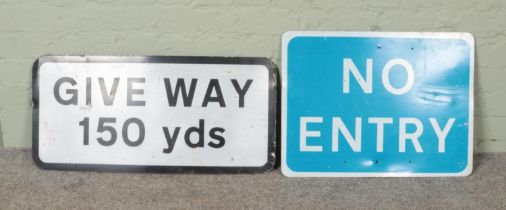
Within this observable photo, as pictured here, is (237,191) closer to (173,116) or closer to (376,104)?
(173,116)

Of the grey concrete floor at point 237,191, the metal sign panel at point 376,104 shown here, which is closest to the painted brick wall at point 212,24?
the metal sign panel at point 376,104

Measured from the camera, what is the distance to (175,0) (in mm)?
2162

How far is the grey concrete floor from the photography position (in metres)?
1.78

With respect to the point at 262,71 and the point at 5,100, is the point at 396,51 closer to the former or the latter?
the point at 262,71

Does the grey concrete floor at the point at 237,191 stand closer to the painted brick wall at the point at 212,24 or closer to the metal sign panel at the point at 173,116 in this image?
the metal sign panel at the point at 173,116

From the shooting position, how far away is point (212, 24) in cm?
A: 218

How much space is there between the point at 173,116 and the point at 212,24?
0.39 metres

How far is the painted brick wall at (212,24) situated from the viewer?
2.16 meters

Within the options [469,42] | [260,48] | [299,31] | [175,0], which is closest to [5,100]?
[175,0]

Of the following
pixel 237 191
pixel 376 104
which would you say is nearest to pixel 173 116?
pixel 237 191

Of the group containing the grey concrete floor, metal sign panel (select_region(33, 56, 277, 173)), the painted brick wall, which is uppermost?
the painted brick wall

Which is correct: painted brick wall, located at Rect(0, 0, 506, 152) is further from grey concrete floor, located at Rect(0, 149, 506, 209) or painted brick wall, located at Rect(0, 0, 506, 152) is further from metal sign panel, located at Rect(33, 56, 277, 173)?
grey concrete floor, located at Rect(0, 149, 506, 209)

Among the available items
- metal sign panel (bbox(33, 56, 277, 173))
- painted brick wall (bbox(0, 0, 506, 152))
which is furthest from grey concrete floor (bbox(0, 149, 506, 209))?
painted brick wall (bbox(0, 0, 506, 152))

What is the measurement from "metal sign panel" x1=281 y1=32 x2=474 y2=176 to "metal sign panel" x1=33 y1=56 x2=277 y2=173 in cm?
11
